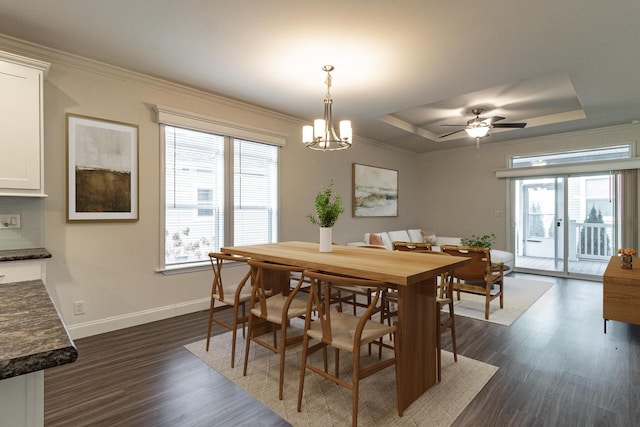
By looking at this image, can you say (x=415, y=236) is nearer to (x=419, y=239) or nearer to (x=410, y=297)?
(x=419, y=239)

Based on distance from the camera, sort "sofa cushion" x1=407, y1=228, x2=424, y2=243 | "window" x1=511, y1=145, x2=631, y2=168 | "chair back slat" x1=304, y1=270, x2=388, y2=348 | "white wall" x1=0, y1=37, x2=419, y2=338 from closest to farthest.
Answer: "chair back slat" x1=304, y1=270, x2=388, y2=348 → "white wall" x1=0, y1=37, x2=419, y2=338 → "window" x1=511, y1=145, x2=631, y2=168 → "sofa cushion" x1=407, y1=228, x2=424, y2=243

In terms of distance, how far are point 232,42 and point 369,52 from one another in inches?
48.1

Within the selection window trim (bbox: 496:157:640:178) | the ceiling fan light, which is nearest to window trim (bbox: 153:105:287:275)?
the ceiling fan light

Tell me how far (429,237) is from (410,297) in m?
5.34

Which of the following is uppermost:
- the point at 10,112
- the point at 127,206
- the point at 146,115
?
the point at 146,115

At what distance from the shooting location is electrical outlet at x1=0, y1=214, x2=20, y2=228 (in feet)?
8.87

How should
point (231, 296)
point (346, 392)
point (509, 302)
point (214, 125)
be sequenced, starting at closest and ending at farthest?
point (346, 392)
point (231, 296)
point (214, 125)
point (509, 302)

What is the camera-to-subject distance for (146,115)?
3529 millimetres

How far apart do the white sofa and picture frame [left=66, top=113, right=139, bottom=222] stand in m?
3.44

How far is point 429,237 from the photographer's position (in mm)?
7074

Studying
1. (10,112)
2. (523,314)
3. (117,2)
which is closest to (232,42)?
(117,2)

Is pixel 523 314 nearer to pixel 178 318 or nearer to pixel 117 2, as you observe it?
pixel 178 318

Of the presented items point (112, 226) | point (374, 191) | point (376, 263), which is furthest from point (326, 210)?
point (374, 191)

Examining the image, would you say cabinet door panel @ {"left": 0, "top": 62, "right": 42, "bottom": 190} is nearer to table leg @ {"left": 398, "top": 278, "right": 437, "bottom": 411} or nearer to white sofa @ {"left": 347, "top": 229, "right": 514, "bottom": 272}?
table leg @ {"left": 398, "top": 278, "right": 437, "bottom": 411}
